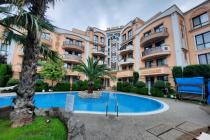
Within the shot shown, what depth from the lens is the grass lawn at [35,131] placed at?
343 cm

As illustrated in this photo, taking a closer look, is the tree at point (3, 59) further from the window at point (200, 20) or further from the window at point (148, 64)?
the window at point (200, 20)

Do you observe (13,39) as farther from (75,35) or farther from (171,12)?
(75,35)

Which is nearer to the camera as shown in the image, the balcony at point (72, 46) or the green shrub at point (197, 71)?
the green shrub at point (197, 71)

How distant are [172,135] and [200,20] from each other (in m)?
21.2

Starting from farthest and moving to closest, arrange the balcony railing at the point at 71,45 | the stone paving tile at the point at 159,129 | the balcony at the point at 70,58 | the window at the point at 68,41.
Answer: the window at the point at 68,41, the balcony railing at the point at 71,45, the balcony at the point at 70,58, the stone paving tile at the point at 159,129

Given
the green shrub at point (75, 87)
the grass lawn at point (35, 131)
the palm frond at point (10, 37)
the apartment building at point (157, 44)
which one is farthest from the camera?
the green shrub at point (75, 87)

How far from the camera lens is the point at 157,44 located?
21188 mm

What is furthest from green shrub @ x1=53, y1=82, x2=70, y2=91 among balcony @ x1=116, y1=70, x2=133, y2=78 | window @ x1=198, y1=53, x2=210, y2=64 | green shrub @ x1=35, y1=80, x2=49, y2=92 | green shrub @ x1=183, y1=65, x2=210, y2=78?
window @ x1=198, y1=53, x2=210, y2=64

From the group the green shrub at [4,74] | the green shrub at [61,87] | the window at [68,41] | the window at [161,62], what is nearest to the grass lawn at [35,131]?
the green shrub at [61,87]

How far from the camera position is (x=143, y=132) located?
171 inches

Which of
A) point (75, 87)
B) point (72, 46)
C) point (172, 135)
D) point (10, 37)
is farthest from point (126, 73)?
point (10, 37)

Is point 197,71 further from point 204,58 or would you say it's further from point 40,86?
point 40,86

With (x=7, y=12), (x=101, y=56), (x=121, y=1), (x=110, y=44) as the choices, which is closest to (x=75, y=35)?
(x=101, y=56)

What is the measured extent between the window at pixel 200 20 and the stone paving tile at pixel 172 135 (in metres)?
20.1
